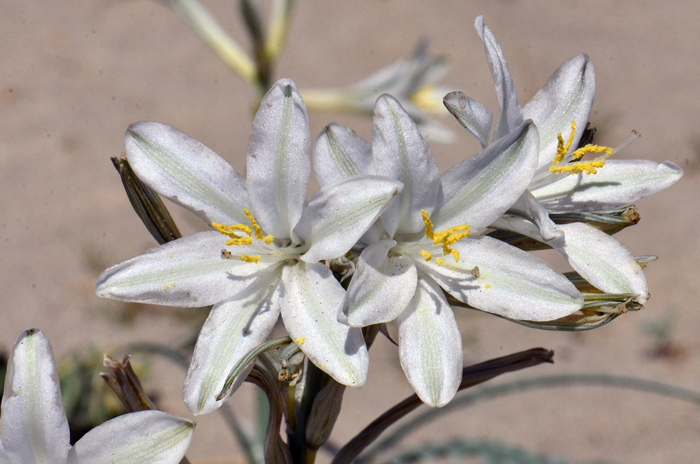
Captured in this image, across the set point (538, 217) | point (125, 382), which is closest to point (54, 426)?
point (125, 382)

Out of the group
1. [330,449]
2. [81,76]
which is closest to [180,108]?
[81,76]

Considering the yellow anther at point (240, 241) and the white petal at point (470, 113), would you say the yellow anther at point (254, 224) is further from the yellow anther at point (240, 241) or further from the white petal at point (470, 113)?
the white petal at point (470, 113)

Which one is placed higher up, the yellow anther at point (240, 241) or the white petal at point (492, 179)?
the yellow anther at point (240, 241)

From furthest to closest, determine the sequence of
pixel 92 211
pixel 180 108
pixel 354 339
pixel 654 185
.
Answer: pixel 180 108, pixel 92 211, pixel 654 185, pixel 354 339

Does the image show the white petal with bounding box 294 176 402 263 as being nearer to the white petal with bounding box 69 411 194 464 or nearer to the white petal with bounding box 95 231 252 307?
the white petal with bounding box 95 231 252 307

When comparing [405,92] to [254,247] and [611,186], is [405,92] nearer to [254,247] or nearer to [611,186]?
[611,186]

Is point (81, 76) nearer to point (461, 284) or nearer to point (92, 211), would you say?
point (92, 211)

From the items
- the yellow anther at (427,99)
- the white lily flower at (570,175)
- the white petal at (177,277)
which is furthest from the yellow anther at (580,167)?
the yellow anther at (427,99)

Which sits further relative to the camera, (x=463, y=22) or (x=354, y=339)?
(x=463, y=22)
